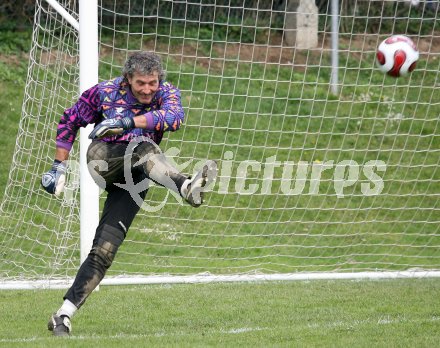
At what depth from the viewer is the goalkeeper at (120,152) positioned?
20.2ft

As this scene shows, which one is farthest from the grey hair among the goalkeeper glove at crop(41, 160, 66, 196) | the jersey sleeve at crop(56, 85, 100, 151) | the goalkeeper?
the goalkeeper glove at crop(41, 160, 66, 196)

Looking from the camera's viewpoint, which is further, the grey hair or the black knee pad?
the black knee pad

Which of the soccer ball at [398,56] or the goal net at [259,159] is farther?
the goal net at [259,159]

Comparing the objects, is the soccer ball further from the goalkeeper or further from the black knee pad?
the black knee pad

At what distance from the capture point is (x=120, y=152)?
630 cm

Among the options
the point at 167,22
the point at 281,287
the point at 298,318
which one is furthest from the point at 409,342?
the point at 167,22

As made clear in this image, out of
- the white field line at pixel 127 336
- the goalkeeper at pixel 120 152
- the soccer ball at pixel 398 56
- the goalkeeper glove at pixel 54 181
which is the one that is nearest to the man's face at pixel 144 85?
the goalkeeper at pixel 120 152

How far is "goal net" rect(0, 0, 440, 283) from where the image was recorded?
9742 millimetres

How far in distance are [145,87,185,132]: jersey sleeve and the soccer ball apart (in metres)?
1.92

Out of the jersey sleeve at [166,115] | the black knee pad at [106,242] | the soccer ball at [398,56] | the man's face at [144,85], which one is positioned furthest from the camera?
the soccer ball at [398,56]

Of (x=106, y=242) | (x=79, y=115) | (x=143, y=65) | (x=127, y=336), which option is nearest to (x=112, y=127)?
(x=143, y=65)

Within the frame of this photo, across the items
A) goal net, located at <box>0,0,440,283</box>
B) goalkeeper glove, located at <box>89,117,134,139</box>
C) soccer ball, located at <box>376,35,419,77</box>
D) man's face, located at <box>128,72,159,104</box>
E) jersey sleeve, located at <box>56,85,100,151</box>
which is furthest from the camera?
goal net, located at <box>0,0,440,283</box>

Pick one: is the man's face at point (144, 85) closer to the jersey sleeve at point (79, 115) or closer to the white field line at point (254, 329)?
the jersey sleeve at point (79, 115)

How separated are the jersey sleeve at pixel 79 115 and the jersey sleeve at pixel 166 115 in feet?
1.43
